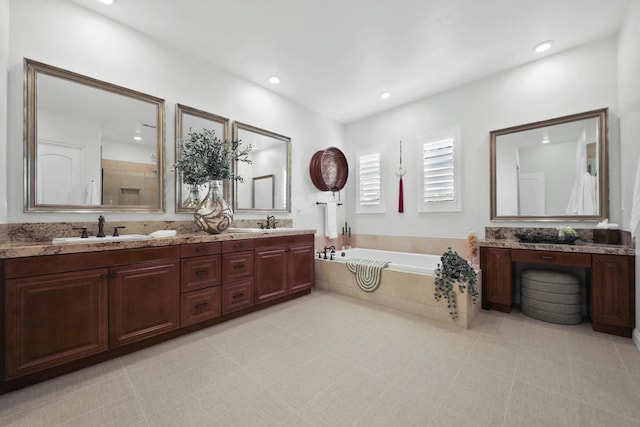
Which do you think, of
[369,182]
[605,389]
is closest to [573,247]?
[605,389]

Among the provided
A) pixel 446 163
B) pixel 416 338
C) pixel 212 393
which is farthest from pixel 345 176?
Result: pixel 212 393

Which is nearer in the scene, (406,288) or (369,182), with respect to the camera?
(406,288)

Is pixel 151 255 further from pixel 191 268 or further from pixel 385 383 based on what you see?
pixel 385 383

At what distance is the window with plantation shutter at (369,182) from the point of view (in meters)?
4.58

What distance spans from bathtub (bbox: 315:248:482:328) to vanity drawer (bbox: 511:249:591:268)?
45 cm

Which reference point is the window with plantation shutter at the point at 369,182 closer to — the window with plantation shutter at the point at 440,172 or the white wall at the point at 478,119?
the white wall at the point at 478,119

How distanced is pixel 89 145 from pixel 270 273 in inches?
82.9

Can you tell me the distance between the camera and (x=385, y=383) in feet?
5.56

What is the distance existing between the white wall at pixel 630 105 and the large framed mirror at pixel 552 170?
0.20 metres

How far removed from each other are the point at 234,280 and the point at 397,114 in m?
3.62

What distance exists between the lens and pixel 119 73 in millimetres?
2484

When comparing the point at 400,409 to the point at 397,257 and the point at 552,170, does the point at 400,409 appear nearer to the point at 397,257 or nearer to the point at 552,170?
the point at 397,257

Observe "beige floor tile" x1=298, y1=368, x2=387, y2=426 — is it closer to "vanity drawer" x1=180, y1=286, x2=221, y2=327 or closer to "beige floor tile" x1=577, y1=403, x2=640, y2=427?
"beige floor tile" x1=577, y1=403, x2=640, y2=427

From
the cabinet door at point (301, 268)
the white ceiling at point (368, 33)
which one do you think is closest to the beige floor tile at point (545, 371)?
the cabinet door at point (301, 268)
